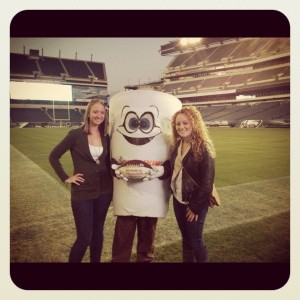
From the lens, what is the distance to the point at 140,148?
6.02ft

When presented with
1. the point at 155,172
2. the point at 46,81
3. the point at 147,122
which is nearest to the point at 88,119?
the point at 147,122

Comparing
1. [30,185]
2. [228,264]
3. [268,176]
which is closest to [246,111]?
[268,176]

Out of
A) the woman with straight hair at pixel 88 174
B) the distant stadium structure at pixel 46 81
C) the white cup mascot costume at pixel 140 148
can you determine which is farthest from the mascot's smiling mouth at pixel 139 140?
the distant stadium structure at pixel 46 81

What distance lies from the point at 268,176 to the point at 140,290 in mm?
3216

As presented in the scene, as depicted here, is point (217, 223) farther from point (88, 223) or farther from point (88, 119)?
point (88, 119)

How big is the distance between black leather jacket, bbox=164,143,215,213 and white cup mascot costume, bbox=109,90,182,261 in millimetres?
213

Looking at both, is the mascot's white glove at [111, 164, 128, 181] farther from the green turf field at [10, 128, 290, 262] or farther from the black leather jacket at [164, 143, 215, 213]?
the green turf field at [10, 128, 290, 262]

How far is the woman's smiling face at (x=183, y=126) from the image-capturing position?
1.71 meters

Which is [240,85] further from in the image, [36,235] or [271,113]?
[36,235]

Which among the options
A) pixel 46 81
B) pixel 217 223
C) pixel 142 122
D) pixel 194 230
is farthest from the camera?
pixel 46 81

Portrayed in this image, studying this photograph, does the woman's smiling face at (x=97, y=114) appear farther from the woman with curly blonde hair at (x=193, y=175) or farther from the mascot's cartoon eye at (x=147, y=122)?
the woman with curly blonde hair at (x=193, y=175)

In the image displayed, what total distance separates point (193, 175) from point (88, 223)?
67 centimetres

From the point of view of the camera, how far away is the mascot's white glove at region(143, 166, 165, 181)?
1.82 metres

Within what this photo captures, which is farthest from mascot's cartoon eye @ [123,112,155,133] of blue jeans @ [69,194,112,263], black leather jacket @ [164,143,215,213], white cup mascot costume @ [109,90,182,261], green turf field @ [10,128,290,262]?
green turf field @ [10,128,290,262]
